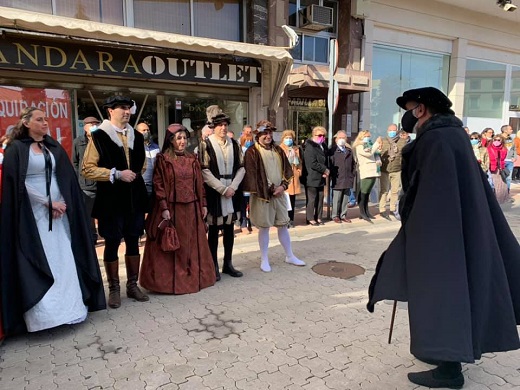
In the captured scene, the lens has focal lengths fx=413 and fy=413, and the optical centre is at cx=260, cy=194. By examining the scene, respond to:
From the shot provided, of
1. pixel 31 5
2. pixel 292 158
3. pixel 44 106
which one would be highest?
pixel 31 5

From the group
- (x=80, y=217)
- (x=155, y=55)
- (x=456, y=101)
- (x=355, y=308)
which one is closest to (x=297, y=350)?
(x=355, y=308)

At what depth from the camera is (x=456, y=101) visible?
44.1 ft

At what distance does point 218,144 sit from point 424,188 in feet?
8.91

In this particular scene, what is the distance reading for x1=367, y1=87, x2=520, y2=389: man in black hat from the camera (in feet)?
8.08

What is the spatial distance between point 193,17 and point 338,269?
6.31 metres

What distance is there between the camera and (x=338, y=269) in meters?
5.34

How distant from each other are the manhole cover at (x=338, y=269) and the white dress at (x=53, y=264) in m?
2.86

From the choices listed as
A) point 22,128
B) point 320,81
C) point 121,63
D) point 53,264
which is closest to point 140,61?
point 121,63

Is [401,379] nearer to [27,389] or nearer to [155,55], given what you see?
[27,389]

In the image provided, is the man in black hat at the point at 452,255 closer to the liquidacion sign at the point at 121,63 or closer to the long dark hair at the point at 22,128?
the long dark hair at the point at 22,128

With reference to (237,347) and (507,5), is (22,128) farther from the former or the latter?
(507,5)

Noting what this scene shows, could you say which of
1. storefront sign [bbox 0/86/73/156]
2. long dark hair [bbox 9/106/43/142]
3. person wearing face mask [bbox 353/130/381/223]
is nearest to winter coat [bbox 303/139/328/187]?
person wearing face mask [bbox 353/130/381/223]

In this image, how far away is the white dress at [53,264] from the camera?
11.2ft

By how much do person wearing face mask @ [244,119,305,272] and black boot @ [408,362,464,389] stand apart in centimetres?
269
